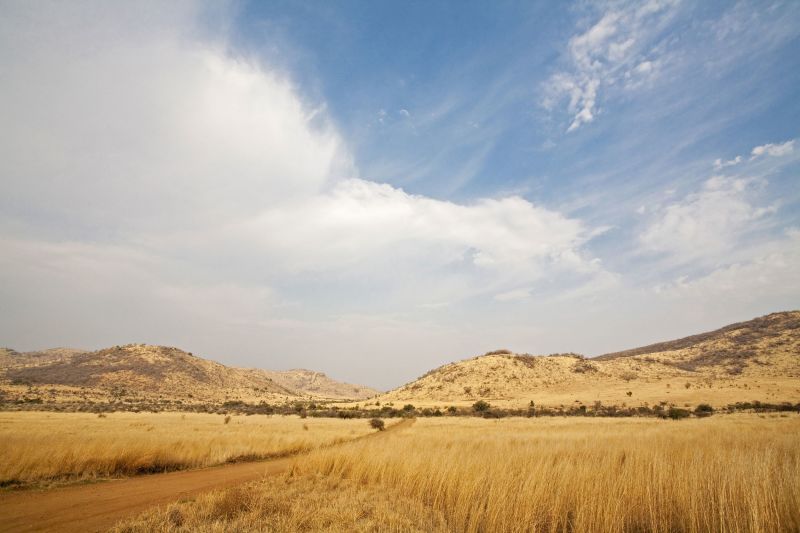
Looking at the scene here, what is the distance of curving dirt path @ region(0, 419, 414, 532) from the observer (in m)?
7.89

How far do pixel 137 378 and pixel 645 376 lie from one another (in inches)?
4004

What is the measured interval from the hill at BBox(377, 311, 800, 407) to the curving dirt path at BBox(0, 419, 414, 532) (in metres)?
53.3

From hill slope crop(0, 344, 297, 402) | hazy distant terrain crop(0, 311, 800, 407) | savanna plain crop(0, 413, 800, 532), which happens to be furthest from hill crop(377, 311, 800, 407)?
savanna plain crop(0, 413, 800, 532)

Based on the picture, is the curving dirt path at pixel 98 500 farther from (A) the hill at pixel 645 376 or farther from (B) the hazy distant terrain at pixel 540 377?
(A) the hill at pixel 645 376

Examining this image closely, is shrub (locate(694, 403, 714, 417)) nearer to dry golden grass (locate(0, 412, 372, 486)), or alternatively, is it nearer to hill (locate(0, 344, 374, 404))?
dry golden grass (locate(0, 412, 372, 486))

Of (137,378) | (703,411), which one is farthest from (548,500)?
(137,378)

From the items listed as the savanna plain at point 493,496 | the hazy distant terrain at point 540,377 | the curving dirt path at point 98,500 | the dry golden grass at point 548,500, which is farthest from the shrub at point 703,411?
the curving dirt path at point 98,500

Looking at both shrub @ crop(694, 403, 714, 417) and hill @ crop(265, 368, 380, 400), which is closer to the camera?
shrub @ crop(694, 403, 714, 417)

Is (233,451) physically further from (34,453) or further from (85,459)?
(34,453)

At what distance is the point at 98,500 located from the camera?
9.83 metres

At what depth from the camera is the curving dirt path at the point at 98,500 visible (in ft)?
25.9

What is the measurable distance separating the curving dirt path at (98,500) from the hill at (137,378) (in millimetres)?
67007

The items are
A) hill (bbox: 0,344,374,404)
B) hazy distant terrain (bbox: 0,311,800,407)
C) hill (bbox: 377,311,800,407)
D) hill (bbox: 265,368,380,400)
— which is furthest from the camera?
hill (bbox: 265,368,380,400)

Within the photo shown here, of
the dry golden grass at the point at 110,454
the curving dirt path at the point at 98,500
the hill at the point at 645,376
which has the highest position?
the hill at the point at 645,376
